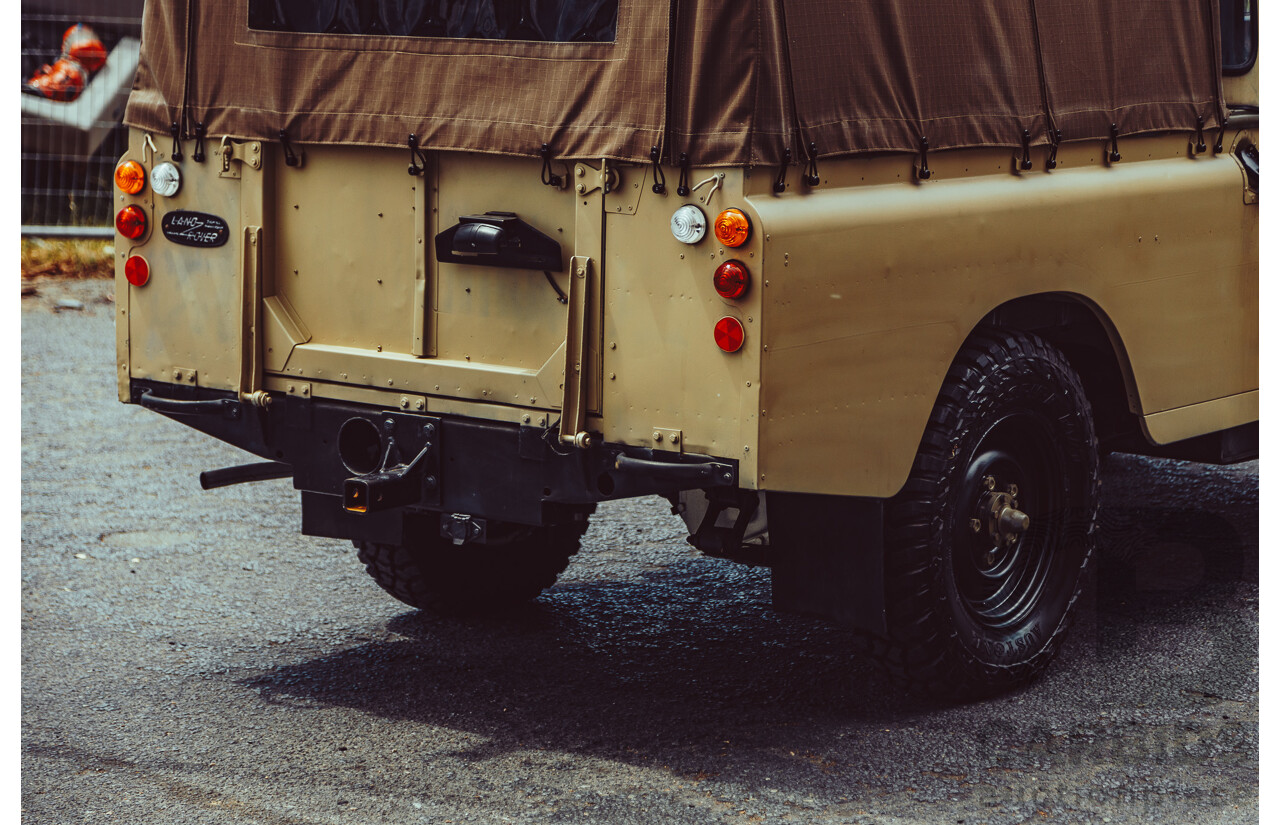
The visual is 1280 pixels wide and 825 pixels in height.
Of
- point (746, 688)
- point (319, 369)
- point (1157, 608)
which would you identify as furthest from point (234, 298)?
point (1157, 608)

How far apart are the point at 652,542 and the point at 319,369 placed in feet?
8.01

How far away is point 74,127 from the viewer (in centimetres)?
1366

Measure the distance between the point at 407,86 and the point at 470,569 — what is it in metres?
1.98

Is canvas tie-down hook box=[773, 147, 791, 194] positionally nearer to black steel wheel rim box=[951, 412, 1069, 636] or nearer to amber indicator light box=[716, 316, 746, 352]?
amber indicator light box=[716, 316, 746, 352]

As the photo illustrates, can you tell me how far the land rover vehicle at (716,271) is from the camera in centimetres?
429

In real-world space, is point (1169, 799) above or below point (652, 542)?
below

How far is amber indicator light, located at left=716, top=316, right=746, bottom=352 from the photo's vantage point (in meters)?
4.21

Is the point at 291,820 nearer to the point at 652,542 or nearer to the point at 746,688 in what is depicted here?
the point at 746,688

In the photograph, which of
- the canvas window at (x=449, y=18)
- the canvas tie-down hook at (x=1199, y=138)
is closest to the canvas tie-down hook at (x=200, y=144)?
the canvas window at (x=449, y=18)

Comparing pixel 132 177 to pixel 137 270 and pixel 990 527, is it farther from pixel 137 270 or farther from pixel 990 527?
pixel 990 527

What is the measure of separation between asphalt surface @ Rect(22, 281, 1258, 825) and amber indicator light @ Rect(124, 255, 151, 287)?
133 centimetres

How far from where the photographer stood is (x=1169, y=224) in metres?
5.48

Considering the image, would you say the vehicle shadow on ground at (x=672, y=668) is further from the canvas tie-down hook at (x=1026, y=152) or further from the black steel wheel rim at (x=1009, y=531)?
the canvas tie-down hook at (x=1026, y=152)

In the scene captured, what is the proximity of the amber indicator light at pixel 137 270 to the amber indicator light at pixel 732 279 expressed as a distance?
7.07ft
